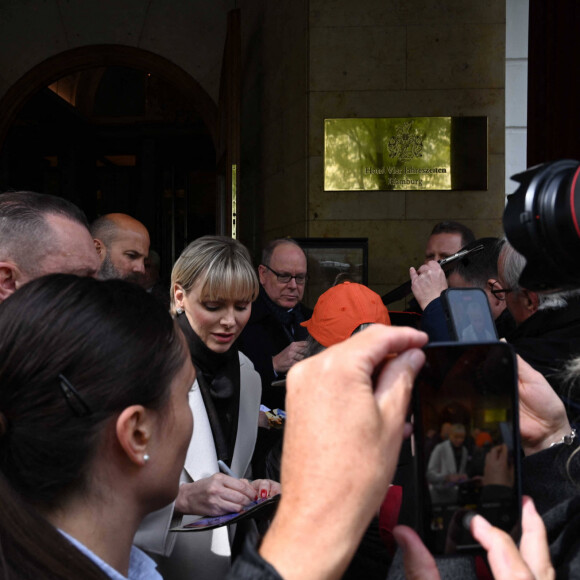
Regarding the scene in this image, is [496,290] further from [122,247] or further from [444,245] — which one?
[122,247]

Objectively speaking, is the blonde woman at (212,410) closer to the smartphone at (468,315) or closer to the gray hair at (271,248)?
the smartphone at (468,315)

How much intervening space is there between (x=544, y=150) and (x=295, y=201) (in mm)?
1755

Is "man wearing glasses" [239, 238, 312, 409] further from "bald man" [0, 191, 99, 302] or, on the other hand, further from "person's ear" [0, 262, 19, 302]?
"person's ear" [0, 262, 19, 302]

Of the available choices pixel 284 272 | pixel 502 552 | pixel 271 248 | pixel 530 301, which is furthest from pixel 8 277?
pixel 271 248

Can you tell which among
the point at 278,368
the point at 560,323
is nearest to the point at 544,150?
the point at 278,368

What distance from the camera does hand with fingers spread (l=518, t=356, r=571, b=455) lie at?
119 cm

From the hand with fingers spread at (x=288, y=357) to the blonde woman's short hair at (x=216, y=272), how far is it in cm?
89

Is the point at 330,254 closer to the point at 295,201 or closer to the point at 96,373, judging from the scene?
the point at 295,201

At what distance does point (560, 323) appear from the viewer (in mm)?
1989

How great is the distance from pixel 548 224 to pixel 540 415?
593 mm

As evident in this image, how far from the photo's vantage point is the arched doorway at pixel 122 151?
9.06 m

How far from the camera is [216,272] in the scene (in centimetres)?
223

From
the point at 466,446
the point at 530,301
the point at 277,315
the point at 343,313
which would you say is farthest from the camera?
the point at 277,315

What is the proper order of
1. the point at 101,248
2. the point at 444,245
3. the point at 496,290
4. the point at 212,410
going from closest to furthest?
the point at 212,410, the point at 496,290, the point at 101,248, the point at 444,245
